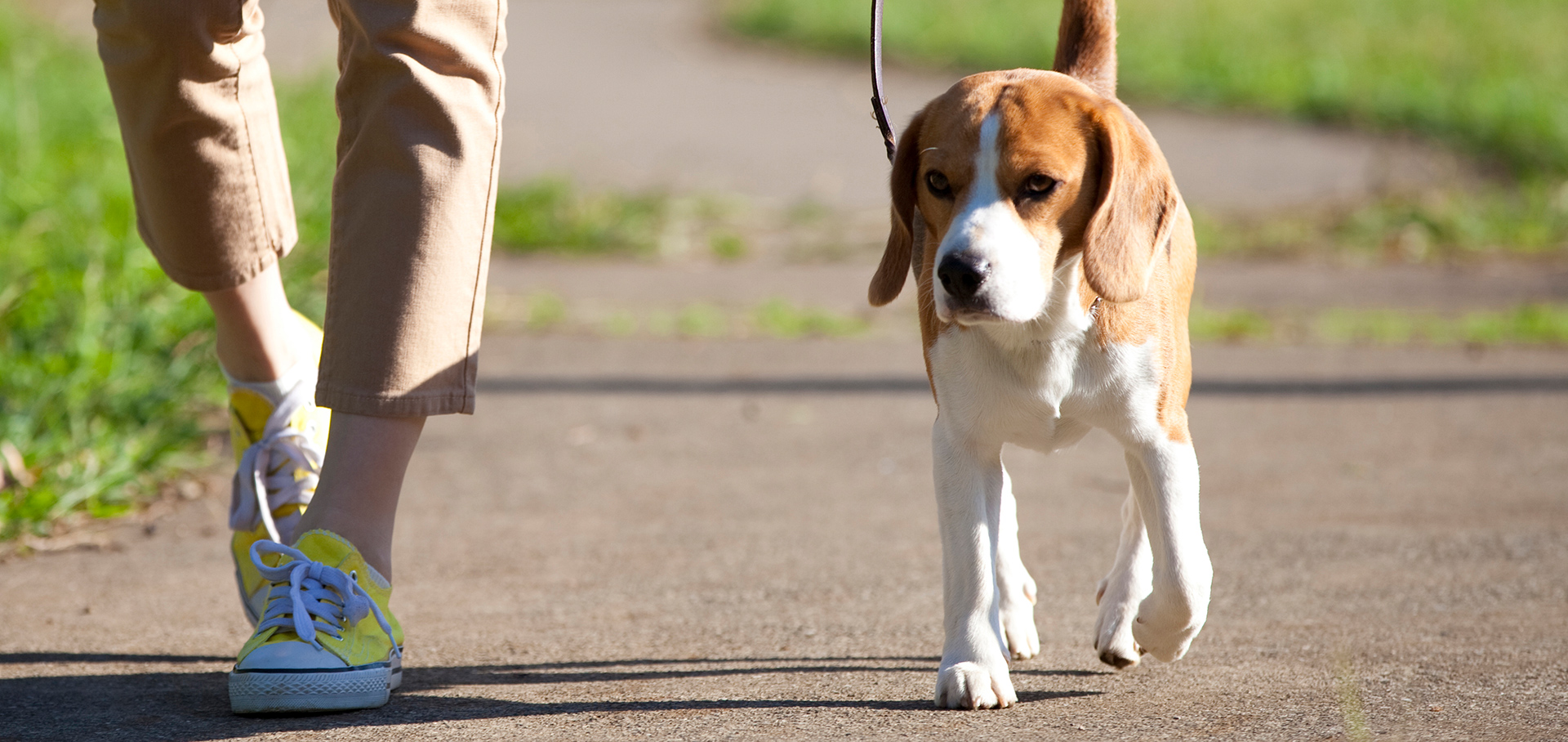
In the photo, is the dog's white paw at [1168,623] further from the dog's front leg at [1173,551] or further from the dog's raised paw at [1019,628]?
the dog's raised paw at [1019,628]

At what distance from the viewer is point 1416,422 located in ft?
13.5

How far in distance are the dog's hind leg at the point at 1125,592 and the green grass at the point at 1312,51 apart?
6587 millimetres

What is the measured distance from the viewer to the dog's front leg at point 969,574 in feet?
7.07

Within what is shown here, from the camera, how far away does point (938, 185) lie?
6.97ft

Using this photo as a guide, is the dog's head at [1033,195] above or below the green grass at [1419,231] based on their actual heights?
above

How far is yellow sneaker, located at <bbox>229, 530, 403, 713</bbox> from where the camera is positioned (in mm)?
2137

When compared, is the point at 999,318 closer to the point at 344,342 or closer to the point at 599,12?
the point at 344,342

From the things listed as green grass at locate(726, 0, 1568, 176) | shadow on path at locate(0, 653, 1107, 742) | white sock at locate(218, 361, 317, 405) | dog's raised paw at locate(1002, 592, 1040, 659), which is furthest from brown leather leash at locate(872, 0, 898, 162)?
green grass at locate(726, 0, 1568, 176)

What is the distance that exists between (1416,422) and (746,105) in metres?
7.66

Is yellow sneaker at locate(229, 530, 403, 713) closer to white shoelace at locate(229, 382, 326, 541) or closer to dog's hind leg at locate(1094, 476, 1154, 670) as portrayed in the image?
white shoelace at locate(229, 382, 326, 541)

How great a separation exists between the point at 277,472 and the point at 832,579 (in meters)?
1.08

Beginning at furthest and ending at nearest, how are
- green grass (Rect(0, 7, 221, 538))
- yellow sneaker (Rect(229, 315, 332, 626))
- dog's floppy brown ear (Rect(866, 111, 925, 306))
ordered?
green grass (Rect(0, 7, 221, 538)), yellow sneaker (Rect(229, 315, 332, 626)), dog's floppy brown ear (Rect(866, 111, 925, 306))

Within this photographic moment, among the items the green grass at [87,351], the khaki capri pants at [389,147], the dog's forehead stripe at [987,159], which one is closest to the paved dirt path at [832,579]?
the green grass at [87,351]

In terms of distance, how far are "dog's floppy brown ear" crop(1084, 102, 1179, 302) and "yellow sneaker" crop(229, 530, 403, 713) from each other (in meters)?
1.19
